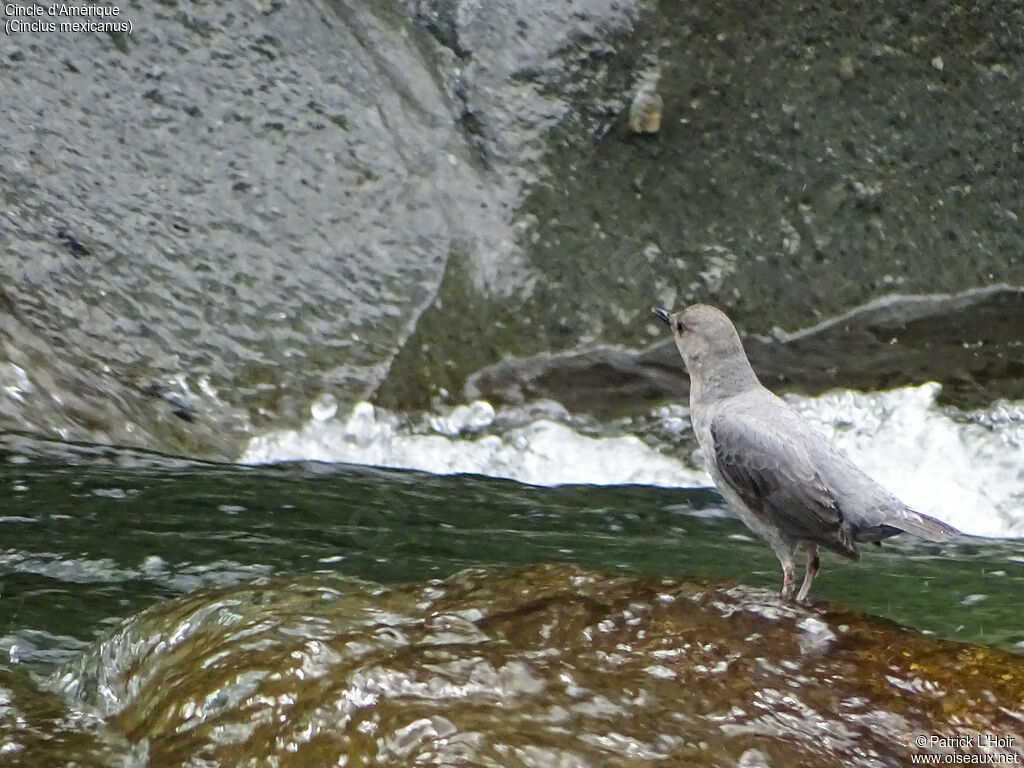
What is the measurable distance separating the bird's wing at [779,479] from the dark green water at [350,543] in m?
0.89

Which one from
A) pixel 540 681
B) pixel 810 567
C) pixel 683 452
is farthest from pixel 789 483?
pixel 683 452

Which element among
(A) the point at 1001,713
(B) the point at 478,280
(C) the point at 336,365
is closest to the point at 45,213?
(C) the point at 336,365

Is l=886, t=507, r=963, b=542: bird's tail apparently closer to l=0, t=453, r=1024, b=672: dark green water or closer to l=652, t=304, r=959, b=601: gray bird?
l=652, t=304, r=959, b=601: gray bird

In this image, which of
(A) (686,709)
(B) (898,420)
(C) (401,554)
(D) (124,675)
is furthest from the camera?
(B) (898,420)

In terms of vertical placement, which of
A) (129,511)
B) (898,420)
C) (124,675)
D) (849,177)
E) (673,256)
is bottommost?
(129,511)

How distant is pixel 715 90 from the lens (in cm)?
787

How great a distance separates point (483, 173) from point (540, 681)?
5.00 metres

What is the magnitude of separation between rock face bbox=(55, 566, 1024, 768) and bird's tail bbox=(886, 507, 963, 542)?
0.27m

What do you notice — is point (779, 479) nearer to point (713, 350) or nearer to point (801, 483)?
point (801, 483)

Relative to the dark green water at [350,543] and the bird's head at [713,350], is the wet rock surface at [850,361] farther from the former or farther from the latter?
the bird's head at [713,350]

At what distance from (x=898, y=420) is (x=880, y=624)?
13.7 ft

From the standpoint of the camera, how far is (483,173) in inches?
304

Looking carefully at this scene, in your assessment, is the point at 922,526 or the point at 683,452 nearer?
the point at 922,526

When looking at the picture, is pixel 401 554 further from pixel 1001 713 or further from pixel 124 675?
pixel 1001 713
